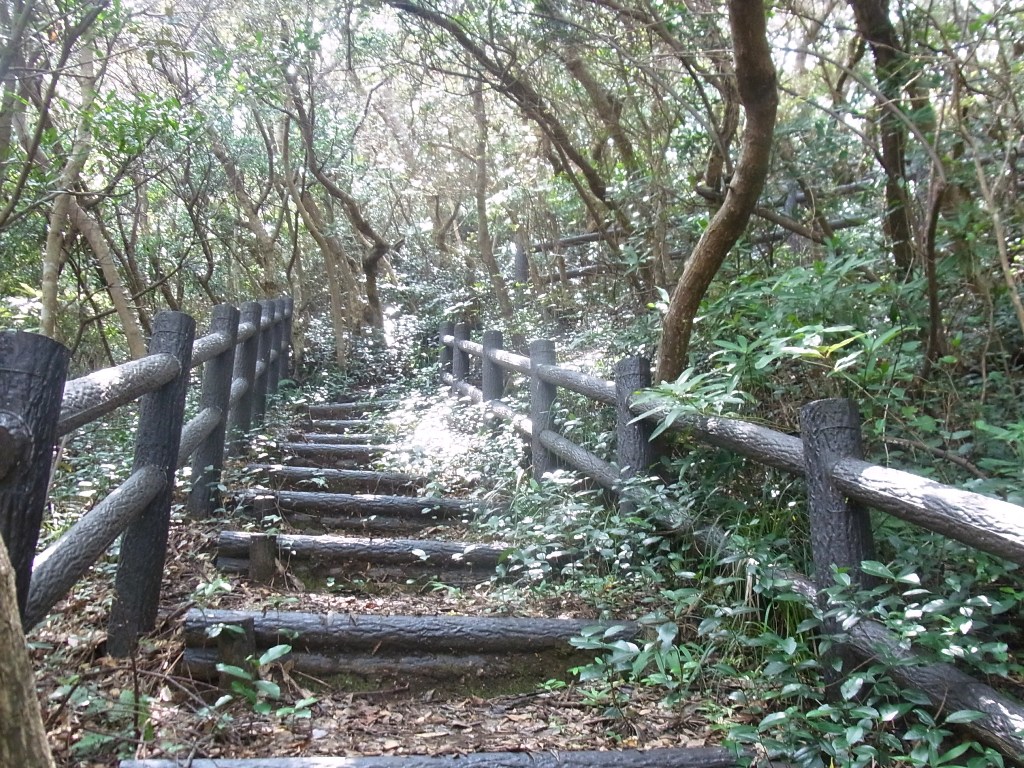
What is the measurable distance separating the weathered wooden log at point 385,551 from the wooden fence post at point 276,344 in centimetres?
356

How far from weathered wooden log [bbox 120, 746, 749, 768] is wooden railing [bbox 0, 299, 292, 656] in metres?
0.66

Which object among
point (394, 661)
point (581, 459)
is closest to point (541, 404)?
point (581, 459)

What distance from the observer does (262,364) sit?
6.26 m

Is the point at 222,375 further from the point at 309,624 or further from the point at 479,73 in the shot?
the point at 479,73

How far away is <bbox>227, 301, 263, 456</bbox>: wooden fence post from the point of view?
17.0 feet

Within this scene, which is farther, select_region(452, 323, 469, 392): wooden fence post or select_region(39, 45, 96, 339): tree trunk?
select_region(452, 323, 469, 392): wooden fence post

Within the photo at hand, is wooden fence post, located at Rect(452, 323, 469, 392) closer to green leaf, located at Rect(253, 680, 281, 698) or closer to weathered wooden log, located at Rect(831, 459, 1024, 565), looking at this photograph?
green leaf, located at Rect(253, 680, 281, 698)

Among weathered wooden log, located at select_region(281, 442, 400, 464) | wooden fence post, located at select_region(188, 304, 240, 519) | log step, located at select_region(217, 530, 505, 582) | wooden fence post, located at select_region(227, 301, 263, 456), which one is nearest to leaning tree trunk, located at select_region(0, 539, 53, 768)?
log step, located at select_region(217, 530, 505, 582)

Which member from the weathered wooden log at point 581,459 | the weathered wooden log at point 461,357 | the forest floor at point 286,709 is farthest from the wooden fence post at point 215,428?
the weathered wooden log at point 461,357

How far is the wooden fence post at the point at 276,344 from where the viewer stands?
7.12 metres

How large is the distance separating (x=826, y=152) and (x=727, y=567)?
2880 mm

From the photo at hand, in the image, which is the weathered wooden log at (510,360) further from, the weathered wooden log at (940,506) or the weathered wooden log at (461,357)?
the weathered wooden log at (940,506)

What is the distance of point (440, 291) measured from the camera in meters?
11.6

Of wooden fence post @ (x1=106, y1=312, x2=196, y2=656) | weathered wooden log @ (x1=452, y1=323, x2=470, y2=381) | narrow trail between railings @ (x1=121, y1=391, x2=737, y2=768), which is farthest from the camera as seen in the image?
weathered wooden log @ (x1=452, y1=323, x2=470, y2=381)
